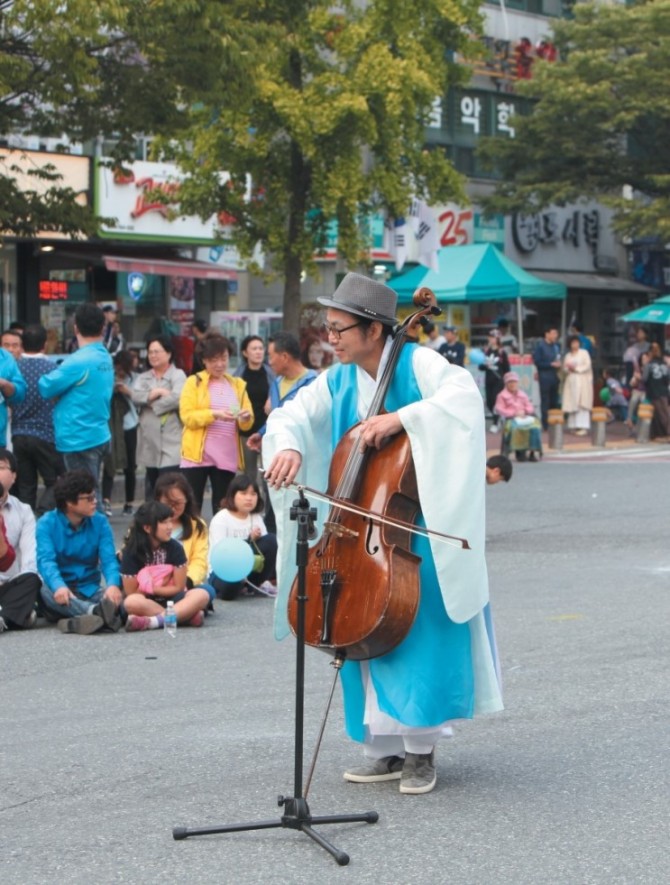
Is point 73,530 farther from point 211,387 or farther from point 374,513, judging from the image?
point 374,513

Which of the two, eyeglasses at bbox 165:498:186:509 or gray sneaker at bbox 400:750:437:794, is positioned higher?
eyeglasses at bbox 165:498:186:509

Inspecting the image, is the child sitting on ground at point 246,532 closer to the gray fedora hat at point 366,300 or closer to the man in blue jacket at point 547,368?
the gray fedora hat at point 366,300

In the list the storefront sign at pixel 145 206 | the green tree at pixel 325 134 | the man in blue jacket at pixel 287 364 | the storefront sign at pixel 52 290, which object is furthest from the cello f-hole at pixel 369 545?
the storefront sign at pixel 52 290

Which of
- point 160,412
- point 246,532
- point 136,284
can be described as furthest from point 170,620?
point 136,284

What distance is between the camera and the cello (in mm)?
5223

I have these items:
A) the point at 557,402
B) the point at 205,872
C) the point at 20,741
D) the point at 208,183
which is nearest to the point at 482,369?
the point at 557,402

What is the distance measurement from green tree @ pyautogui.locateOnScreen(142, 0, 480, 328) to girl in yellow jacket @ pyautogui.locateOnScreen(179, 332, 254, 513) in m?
8.51

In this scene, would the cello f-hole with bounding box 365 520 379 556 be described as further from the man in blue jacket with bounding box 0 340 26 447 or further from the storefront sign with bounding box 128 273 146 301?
the storefront sign with bounding box 128 273 146 301

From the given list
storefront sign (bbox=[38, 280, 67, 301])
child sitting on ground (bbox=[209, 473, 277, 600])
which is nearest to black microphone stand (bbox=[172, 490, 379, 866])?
child sitting on ground (bbox=[209, 473, 277, 600])

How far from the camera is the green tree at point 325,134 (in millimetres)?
21359

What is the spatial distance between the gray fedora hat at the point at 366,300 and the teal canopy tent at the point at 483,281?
20909 mm

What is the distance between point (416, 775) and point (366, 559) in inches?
33.6

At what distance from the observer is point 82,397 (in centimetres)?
1184

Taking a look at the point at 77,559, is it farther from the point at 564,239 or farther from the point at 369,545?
the point at 564,239
